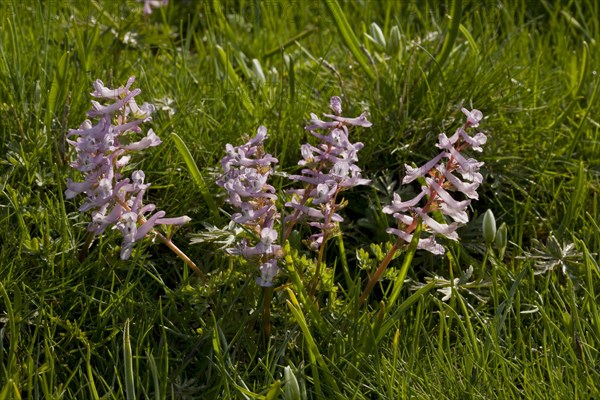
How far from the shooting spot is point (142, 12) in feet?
11.5

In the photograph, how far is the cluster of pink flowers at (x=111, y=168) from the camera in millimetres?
1894

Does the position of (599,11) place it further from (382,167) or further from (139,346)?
(139,346)

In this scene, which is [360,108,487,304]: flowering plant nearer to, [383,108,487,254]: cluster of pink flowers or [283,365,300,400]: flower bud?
[383,108,487,254]: cluster of pink flowers

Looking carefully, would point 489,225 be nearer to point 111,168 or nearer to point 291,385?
point 291,385

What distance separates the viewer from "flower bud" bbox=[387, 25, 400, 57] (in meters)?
2.99

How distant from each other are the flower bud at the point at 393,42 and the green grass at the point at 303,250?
5 cm

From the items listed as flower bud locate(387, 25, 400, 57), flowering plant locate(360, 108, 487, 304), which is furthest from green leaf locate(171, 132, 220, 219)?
flower bud locate(387, 25, 400, 57)

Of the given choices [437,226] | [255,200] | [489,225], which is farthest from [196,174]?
[489,225]

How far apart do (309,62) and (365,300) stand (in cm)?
133

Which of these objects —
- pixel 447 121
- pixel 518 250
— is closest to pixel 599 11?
pixel 447 121

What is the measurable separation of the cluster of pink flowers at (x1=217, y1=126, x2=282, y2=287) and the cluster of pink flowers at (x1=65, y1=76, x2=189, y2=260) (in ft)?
0.48

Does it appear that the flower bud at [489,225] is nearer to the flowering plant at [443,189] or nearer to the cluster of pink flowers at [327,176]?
the flowering plant at [443,189]

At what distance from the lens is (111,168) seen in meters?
1.92

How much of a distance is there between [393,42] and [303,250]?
88 cm
